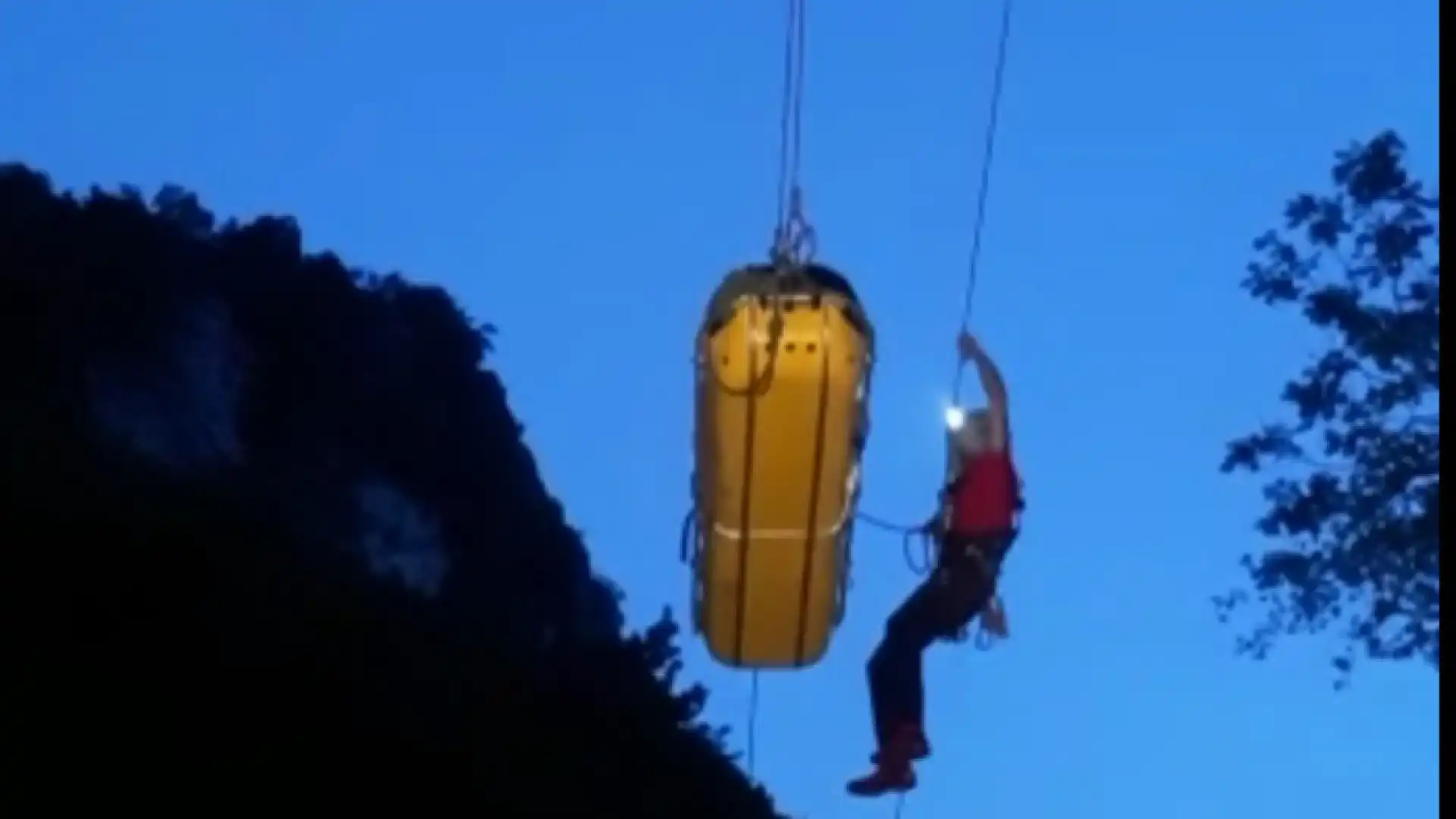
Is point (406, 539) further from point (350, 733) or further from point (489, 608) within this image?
point (350, 733)

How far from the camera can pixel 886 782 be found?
31.9 feet

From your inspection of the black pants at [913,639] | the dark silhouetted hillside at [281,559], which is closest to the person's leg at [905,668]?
the black pants at [913,639]

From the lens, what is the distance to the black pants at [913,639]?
31.7ft

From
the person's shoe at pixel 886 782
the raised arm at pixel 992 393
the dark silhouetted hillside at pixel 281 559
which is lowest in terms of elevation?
the person's shoe at pixel 886 782

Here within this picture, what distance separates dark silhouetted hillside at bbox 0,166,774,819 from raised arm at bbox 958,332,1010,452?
34.1 feet

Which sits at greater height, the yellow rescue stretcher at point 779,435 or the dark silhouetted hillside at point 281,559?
the dark silhouetted hillside at point 281,559

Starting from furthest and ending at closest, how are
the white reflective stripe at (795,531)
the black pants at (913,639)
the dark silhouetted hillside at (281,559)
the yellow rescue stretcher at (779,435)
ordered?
the dark silhouetted hillside at (281,559)
the black pants at (913,639)
the white reflective stripe at (795,531)
the yellow rescue stretcher at (779,435)

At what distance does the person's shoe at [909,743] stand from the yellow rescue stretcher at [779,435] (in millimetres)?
1306

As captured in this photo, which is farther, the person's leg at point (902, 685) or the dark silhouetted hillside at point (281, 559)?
the dark silhouetted hillside at point (281, 559)

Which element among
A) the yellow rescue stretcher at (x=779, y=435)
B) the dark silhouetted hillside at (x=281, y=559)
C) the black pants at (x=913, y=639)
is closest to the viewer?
the yellow rescue stretcher at (x=779, y=435)

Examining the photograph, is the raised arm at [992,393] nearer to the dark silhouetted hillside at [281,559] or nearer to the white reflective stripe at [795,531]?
the white reflective stripe at [795,531]

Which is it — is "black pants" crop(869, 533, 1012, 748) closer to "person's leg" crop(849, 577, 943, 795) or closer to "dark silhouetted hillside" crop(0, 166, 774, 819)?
"person's leg" crop(849, 577, 943, 795)

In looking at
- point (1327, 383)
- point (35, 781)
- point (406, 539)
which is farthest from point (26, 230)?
point (1327, 383)

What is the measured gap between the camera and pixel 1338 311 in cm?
1738
